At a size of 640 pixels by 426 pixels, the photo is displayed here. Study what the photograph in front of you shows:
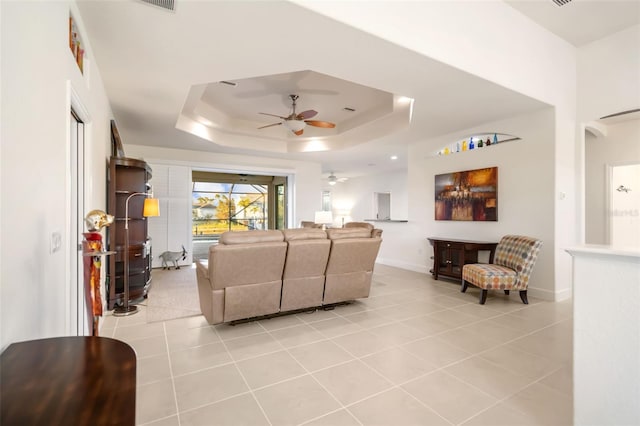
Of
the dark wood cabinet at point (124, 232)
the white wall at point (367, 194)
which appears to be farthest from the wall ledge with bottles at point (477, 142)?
the dark wood cabinet at point (124, 232)

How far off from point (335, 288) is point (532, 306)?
2.64m

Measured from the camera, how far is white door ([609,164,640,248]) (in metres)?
5.09

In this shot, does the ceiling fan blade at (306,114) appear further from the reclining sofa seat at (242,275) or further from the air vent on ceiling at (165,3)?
the air vent on ceiling at (165,3)

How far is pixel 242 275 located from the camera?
3125 millimetres

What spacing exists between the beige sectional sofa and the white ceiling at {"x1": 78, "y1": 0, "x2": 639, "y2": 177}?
1.79 meters

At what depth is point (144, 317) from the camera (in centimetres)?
363

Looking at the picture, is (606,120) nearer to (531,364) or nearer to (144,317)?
(531,364)

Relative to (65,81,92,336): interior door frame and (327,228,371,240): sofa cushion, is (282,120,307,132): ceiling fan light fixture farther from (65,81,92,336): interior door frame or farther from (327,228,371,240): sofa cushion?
(65,81,92,336): interior door frame

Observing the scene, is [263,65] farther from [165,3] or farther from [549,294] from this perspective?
[549,294]

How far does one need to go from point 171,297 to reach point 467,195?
506 cm

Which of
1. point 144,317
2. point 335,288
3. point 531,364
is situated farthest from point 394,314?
point 144,317

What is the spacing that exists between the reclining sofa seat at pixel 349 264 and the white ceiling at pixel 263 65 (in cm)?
182

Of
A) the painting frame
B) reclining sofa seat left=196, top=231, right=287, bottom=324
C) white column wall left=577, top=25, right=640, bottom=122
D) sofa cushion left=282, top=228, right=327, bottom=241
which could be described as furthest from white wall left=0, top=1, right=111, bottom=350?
white column wall left=577, top=25, right=640, bottom=122

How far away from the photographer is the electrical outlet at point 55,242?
5.63ft
